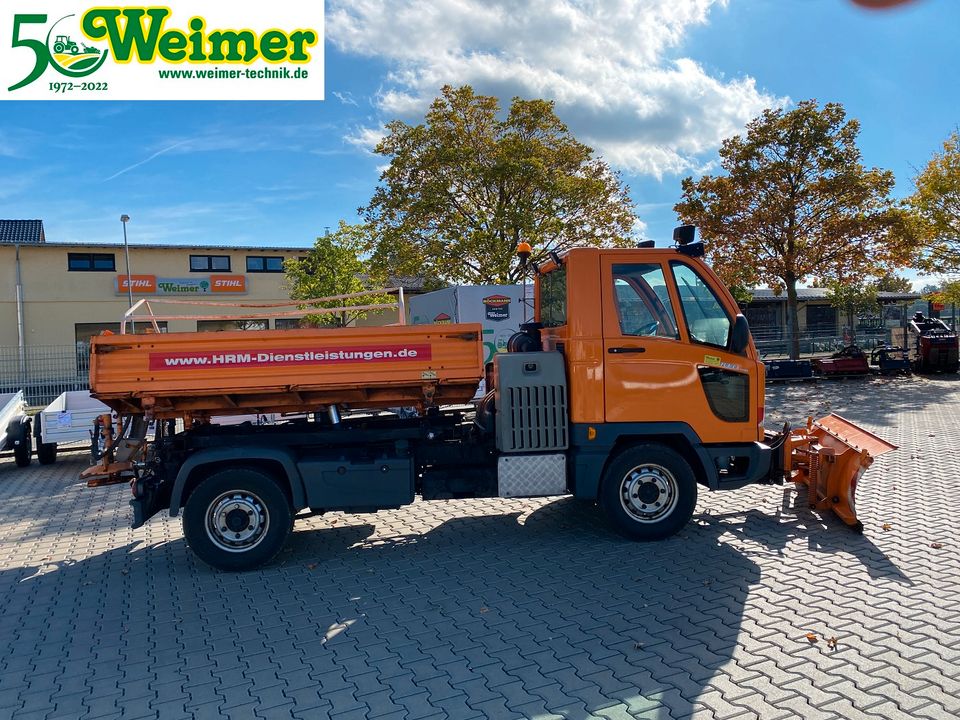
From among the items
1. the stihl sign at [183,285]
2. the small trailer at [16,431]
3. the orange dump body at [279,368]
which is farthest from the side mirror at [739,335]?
the stihl sign at [183,285]

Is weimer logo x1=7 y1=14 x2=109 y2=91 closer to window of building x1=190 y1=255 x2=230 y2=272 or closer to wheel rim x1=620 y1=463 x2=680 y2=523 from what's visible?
wheel rim x1=620 y1=463 x2=680 y2=523

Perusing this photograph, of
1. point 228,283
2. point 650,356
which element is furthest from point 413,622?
point 228,283

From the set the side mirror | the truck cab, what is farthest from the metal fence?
the side mirror

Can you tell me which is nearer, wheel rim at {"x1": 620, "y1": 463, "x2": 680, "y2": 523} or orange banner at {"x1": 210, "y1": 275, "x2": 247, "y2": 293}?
wheel rim at {"x1": 620, "y1": 463, "x2": 680, "y2": 523}

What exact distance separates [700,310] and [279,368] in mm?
3555

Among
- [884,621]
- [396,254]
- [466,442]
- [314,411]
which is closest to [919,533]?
[884,621]

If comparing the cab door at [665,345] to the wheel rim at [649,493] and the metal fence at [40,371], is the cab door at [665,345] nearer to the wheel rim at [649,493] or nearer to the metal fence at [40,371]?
the wheel rim at [649,493]

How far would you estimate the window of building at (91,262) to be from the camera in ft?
111

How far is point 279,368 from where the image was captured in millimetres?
5461

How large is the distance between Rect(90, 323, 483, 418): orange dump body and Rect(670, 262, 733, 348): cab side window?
1.82m

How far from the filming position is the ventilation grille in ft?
19.4

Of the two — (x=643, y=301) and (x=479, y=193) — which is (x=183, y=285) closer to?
(x=479, y=193)

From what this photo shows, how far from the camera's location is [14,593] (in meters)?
5.39

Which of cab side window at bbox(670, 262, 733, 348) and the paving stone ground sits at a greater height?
cab side window at bbox(670, 262, 733, 348)
